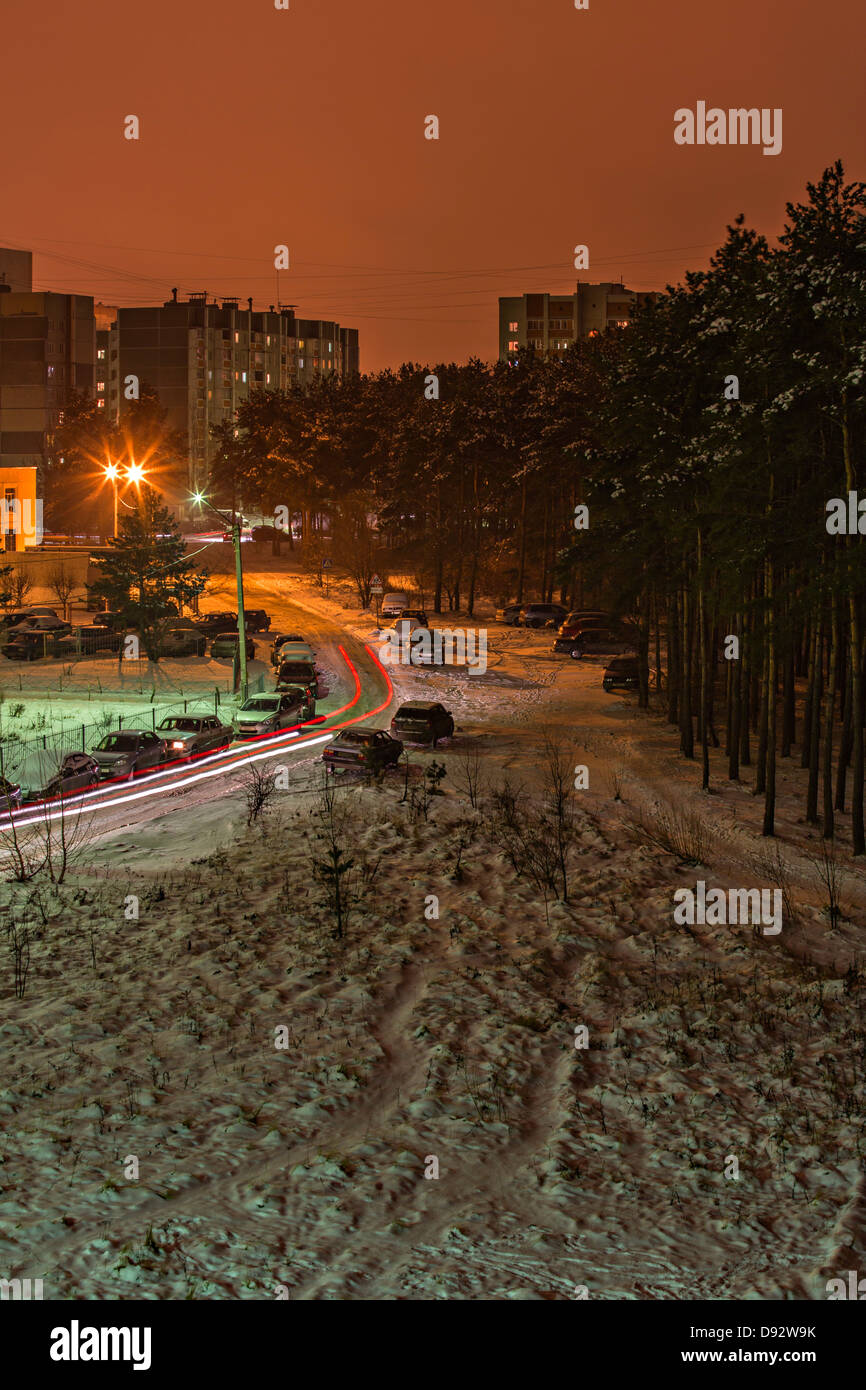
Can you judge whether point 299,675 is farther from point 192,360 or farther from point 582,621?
point 192,360

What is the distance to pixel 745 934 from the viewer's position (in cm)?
1873

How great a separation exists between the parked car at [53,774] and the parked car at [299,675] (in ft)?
39.2

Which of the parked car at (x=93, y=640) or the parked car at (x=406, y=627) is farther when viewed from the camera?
the parked car at (x=406, y=627)

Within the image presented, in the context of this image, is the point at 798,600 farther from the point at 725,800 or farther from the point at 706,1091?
the point at 706,1091

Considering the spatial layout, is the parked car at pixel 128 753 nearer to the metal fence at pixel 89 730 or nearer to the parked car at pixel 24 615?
the metal fence at pixel 89 730

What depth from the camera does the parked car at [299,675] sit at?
1754 inches

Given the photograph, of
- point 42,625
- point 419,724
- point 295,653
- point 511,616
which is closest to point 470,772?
point 419,724

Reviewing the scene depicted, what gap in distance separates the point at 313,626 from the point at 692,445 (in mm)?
39561

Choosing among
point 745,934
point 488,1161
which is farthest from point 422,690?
point 488,1161

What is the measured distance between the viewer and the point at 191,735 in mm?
34406

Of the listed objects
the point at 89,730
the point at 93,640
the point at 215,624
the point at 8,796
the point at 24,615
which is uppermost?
the point at 24,615

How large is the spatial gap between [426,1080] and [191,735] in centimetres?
2256

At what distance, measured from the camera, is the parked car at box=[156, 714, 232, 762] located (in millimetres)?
33906

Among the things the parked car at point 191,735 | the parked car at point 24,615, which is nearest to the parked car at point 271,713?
the parked car at point 191,735
